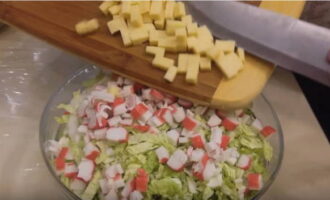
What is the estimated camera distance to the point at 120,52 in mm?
1019

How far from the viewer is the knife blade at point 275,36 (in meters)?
0.99

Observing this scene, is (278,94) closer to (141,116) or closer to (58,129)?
(141,116)

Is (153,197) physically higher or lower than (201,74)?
lower

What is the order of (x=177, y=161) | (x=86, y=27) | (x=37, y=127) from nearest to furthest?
(x=177, y=161), (x=86, y=27), (x=37, y=127)

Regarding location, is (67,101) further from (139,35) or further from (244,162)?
(244,162)

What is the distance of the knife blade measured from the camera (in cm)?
99

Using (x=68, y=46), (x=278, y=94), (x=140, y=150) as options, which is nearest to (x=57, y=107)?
(x=68, y=46)

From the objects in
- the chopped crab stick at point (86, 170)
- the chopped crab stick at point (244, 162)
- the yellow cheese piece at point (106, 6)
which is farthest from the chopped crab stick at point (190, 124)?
the yellow cheese piece at point (106, 6)

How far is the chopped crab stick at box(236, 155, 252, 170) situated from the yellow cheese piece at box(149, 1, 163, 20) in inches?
15.6

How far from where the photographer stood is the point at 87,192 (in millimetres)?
928

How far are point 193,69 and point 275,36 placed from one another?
0.22 metres

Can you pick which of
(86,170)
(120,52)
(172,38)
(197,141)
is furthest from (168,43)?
(86,170)

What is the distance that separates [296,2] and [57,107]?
67 cm

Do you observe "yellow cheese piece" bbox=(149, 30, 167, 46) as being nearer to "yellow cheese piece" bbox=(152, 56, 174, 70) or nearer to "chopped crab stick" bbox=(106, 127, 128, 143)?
"yellow cheese piece" bbox=(152, 56, 174, 70)
